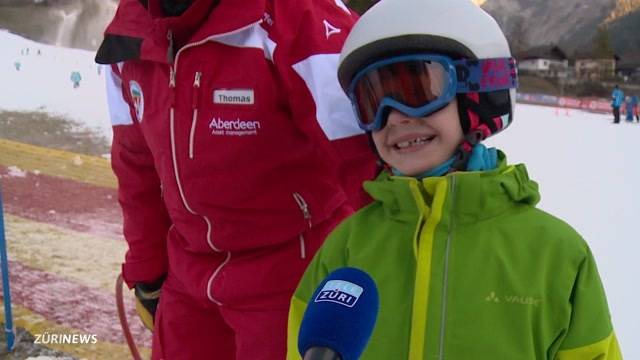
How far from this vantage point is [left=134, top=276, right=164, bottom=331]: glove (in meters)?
2.19

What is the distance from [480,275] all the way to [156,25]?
100 centimetres

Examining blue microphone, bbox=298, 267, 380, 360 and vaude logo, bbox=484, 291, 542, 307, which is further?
vaude logo, bbox=484, 291, 542, 307

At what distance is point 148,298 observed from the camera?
7.26 feet

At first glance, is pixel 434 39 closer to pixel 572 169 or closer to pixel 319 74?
pixel 319 74

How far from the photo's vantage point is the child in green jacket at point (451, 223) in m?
1.19

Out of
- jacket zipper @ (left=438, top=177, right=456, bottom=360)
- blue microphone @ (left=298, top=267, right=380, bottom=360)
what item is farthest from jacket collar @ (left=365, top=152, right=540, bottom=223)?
blue microphone @ (left=298, top=267, right=380, bottom=360)

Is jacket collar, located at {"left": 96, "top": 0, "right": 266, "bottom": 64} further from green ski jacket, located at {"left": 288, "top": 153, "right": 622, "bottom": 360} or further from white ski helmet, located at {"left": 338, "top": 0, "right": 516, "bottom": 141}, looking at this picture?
green ski jacket, located at {"left": 288, "top": 153, "right": 622, "bottom": 360}

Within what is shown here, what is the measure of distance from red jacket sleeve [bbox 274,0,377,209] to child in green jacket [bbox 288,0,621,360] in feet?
0.25

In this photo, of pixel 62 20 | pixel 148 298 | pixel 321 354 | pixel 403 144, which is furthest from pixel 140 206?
pixel 62 20

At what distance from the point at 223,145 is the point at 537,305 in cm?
82

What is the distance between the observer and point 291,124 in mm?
1655

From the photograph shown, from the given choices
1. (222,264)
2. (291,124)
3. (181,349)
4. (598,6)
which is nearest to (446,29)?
(291,124)

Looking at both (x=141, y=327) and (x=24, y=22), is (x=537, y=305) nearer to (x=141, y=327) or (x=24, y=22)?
(x=141, y=327)

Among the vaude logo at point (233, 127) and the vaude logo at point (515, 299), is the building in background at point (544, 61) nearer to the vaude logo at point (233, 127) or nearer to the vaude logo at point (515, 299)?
the vaude logo at point (233, 127)
